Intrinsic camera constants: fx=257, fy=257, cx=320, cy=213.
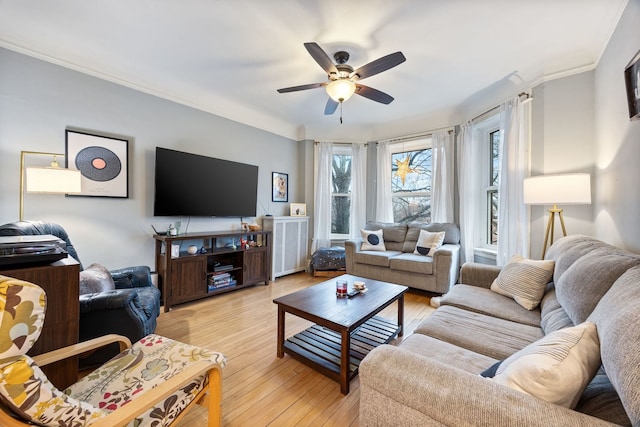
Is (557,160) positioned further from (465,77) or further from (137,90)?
(137,90)

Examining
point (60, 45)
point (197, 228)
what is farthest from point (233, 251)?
point (60, 45)

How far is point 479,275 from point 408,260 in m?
1.09

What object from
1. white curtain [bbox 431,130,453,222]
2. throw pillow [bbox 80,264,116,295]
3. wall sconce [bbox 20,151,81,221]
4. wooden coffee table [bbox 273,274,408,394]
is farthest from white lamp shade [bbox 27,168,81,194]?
white curtain [bbox 431,130,453,222]

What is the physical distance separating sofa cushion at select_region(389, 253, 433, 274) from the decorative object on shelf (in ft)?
7.08

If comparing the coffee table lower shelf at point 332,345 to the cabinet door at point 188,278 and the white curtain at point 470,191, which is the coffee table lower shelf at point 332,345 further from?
the white curtain at point 470,191

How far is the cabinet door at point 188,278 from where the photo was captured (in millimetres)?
2809

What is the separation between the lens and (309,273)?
176 inches

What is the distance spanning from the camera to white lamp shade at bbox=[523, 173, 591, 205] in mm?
2039

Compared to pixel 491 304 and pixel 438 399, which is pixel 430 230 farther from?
pixel 438 399

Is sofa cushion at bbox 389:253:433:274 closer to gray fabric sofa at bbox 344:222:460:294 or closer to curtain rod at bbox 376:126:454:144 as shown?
gray fabric sofa at bbox 344:222:460:294

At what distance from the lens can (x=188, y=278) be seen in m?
2.91

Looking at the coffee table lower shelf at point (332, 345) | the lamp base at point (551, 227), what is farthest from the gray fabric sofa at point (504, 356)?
the lamp base at point (551, 227)

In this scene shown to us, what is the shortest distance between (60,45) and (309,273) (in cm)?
396

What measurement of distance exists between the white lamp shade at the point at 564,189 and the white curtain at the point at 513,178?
0.66m
